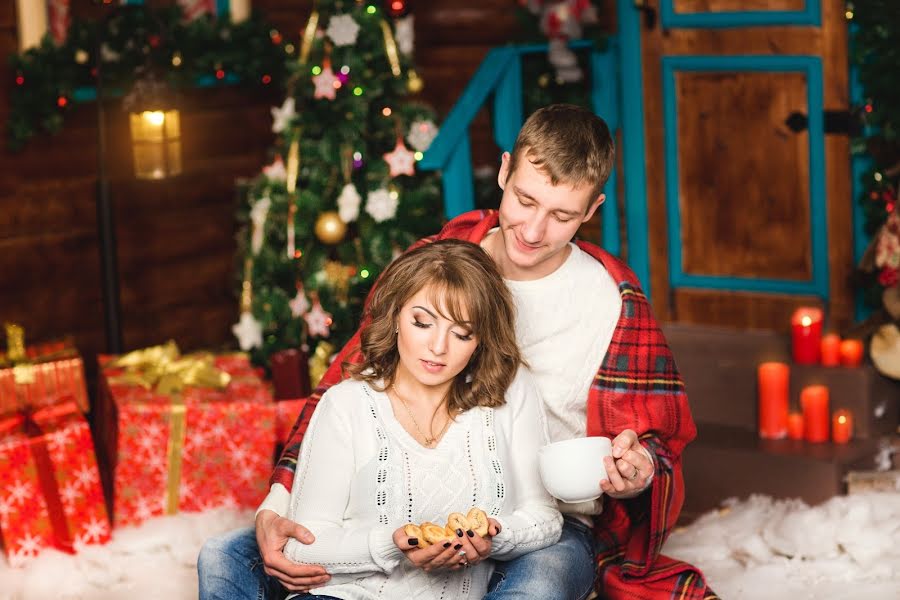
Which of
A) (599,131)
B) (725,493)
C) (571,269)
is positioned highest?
(599,131)

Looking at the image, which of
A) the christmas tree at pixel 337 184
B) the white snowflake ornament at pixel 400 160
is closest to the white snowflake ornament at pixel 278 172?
the christmas tree at pixel 337 184

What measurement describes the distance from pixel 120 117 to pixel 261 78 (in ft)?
1.78

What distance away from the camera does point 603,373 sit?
271 centimetres

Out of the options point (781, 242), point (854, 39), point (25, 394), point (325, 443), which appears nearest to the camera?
point (325, 443)

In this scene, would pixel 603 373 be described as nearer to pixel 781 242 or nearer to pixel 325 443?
pixel 325 443

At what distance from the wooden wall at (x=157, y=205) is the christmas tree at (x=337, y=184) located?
1.75ft

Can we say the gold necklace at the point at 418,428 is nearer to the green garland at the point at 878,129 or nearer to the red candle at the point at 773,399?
the red candle at the point at 773,399

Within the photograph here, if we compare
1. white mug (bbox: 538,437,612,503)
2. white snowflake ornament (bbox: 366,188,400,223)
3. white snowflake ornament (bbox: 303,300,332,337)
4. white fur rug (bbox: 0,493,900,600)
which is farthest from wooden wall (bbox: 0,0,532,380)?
white mug (bbox: 538,437,612,503)

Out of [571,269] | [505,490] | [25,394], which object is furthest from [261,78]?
[505,490]

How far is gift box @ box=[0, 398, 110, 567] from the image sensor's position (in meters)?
3.57

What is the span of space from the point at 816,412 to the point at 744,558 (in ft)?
2.07

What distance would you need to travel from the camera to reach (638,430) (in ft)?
8.81

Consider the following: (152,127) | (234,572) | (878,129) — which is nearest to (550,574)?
(234,572)

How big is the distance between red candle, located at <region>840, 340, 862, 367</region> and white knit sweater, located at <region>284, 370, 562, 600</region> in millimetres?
1751
